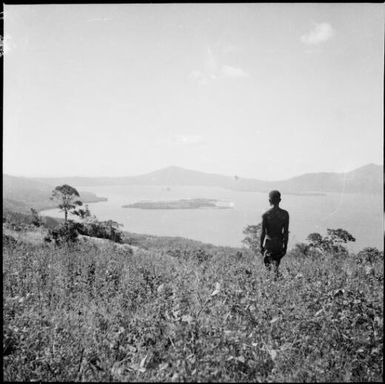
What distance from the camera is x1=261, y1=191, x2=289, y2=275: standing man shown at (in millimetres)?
6246

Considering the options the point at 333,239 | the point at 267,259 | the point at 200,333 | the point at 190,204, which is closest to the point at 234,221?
the point at 190,204

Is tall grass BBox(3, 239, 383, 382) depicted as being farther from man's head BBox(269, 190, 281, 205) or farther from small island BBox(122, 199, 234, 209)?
small island BBox(122, 199, 234, 209)

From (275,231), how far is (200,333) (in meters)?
3.36

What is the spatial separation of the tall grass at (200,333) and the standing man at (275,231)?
1.21 m

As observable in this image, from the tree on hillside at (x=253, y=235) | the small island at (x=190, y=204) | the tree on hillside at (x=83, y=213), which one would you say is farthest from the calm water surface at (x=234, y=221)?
the tree on hillside at (x=83, y=213)

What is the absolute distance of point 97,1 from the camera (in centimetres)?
321

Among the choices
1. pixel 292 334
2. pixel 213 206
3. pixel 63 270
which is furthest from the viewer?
pixel 213 206

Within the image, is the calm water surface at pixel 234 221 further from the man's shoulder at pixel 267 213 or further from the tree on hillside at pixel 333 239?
the man's shoulder at pixel 267 213

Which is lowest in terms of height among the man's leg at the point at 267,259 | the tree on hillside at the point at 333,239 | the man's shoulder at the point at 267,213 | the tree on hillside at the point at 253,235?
the tree on hillside at the point at 253,235

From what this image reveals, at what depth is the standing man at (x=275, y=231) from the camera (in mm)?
6246

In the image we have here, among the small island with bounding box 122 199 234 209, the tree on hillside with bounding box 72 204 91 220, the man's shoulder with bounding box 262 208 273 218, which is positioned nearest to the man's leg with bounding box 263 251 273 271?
the man's shoulder with bounding box 262 208 273 218

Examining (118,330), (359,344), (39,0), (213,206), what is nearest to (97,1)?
(39,0)

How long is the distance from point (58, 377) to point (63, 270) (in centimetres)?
311

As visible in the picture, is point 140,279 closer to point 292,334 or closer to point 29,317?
point 29,317
